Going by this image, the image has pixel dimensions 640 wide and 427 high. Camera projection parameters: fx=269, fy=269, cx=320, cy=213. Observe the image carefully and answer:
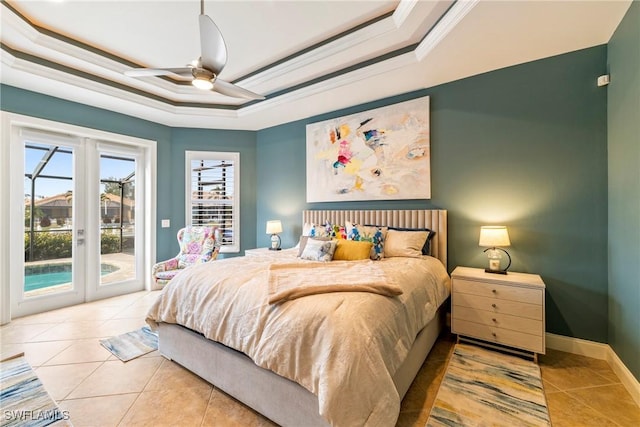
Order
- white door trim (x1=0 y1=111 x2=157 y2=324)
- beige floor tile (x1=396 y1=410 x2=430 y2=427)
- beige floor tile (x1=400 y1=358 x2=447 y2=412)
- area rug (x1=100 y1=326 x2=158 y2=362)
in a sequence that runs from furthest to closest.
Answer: white door trim (x1=0 y1=111 x2=157 y2=324), area rug (x1=100 y1=326 x2=158 y2=362), beige floor tile (x1=400 y1=358 x2=447 y2=412), beige floor tile (x1=396 y1=410 x2=430 y2=427)

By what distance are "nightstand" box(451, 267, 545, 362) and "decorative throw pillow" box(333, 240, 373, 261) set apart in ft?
2.89

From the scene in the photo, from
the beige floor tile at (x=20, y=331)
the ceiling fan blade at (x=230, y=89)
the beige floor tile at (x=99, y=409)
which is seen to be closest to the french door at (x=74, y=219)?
the beige floor tile at (x=20, y=331)

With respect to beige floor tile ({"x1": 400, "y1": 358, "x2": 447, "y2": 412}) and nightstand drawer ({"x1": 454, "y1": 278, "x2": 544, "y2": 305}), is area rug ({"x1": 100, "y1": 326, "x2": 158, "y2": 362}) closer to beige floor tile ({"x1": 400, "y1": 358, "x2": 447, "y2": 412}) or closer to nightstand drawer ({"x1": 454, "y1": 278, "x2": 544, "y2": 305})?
beige floor tile ({"x1": 400, "y1": 358, "x2": 447, "y2": 412})

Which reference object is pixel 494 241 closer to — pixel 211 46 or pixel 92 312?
pixel 211 46

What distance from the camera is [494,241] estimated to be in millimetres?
2561

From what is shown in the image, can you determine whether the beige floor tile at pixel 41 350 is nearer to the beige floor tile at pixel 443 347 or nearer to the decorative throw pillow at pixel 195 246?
the decorative throw pillow at pixel 195 246

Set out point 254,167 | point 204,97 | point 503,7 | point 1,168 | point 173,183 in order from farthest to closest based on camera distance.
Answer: point 254,167 → point 173,183 → point 204,97 → point 1,168 → point 503,7

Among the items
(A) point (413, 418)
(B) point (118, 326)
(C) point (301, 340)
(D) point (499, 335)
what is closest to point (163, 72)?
(C) point (301, 340)

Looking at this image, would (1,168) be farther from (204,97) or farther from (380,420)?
(380,420)

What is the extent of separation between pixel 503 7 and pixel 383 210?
2.24 meters

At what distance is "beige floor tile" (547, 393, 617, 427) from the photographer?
167 centimetres

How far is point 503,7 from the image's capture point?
6.47 ft

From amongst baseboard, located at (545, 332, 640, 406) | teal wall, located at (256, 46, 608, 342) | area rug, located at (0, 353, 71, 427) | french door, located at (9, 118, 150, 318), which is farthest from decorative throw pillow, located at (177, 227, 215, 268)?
baseboard, located at (545, 332, 640, 406)

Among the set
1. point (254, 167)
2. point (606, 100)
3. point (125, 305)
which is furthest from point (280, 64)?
point (125, 305)
